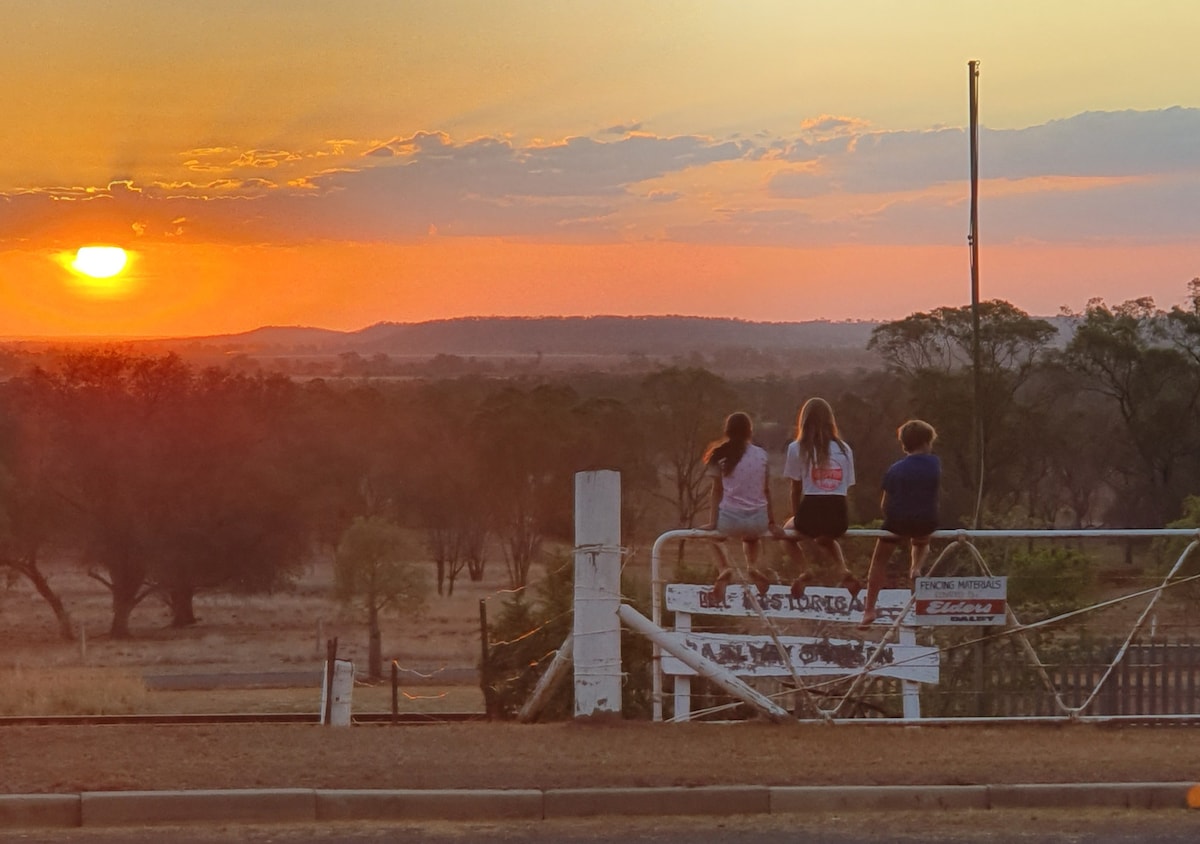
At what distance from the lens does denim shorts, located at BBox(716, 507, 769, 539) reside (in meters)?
9.80

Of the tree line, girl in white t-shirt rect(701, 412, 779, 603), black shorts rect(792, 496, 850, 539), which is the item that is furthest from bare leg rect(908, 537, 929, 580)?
the tree line

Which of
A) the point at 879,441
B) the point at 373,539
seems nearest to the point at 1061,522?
the point at 879,441

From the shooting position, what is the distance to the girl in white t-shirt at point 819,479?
9797 millimetres

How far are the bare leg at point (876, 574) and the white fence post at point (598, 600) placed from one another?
1.70m

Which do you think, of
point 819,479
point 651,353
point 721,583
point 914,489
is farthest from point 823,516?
point 651,353

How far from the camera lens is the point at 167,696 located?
31469mm

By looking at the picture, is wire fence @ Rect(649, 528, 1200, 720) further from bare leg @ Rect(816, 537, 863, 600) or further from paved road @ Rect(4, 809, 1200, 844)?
paved road @ Rect(4, 809, 1200, 844)

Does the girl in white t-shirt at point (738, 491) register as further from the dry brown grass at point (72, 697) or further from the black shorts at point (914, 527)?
the dry brown grass at point (72, 697)

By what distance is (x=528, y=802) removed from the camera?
26.2ft

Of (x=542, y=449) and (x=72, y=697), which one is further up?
(x=542, y=449)

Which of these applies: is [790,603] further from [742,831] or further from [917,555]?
[742,831]

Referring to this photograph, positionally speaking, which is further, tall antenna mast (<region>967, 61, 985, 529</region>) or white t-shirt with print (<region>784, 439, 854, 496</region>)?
tall antenna mast (<region>967, 61, 985, 529</region>)

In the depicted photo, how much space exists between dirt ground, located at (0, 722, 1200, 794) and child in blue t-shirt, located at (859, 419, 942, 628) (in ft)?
3.45

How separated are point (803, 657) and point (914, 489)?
1.55 m
